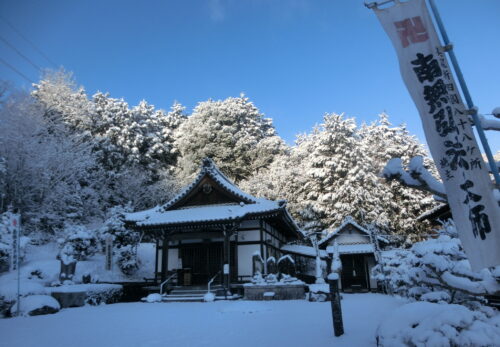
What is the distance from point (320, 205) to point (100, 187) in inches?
803

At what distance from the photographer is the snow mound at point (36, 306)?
1136cm

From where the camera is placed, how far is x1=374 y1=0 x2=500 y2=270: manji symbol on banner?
12.4 ft

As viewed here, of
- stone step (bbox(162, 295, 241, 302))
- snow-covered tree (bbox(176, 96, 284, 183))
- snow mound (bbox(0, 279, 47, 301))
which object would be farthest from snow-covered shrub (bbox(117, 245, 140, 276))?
snow-covered tree (bbox(176, 96, 284, 183))

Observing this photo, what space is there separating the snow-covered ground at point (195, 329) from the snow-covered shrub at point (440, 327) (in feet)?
4.11

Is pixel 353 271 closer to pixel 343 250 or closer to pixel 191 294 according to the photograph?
pixel 343 250

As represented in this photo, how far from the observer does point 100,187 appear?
30562 mm

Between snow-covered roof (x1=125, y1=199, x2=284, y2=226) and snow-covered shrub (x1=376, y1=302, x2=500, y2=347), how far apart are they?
480 inches

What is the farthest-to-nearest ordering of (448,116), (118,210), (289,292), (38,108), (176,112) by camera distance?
(176,112) → (38,108) → (118,210) → (289,292) → (448,116)

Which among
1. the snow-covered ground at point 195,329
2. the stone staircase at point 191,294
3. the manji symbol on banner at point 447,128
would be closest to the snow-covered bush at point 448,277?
the manji symbol on banner at point 447,128

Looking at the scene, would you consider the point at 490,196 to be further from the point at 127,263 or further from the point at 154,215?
the point at 127,263

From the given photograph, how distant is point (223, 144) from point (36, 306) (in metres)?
28.1

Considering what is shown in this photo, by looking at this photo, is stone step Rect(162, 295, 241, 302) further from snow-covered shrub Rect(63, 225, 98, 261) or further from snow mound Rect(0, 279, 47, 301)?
snow-covered shrub Rect(63, 225, 98, 261)

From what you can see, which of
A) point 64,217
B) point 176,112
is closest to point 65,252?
point 64,217

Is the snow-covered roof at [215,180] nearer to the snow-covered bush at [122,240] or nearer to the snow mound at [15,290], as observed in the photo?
the snow-covered bush at [122,240]
